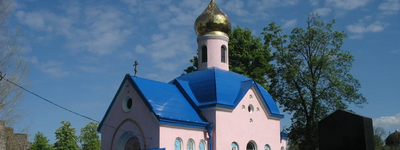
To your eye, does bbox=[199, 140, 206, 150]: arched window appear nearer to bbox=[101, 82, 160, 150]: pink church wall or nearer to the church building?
the church building

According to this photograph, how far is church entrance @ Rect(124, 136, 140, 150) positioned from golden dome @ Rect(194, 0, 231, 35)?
775 cm

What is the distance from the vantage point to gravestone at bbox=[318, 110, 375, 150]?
9.70m

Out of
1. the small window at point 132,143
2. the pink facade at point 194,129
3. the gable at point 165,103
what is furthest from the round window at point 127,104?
the small window at point 132,143

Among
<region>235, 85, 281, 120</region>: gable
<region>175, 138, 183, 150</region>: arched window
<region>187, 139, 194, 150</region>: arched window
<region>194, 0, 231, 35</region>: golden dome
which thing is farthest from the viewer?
<region>194, 0, 231, 35</region>: golden dome

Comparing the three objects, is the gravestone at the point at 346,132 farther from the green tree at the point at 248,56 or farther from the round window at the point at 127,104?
the green tree at the point at 248,56

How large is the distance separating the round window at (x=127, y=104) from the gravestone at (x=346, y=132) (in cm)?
871

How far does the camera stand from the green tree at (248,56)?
2783 cm

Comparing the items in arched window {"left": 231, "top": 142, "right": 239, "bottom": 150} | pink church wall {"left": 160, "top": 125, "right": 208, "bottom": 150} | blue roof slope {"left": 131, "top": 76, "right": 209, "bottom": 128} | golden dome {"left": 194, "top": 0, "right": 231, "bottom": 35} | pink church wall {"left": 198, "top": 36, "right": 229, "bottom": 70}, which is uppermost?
golden dome {"left": 194, "top": 0, "right": 231, "bottom": 35}

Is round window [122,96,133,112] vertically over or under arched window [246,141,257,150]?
over

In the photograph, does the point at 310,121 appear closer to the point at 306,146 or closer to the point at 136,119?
the point at 306,146

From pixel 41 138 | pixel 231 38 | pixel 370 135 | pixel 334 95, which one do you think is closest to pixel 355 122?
pixel 370 135

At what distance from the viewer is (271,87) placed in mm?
27562

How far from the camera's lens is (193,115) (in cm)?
1700

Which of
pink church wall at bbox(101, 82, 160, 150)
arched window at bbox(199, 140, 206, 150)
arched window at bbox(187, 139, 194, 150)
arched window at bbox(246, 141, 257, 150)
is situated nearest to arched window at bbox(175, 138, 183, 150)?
arched window at bbox(187, 139, 194, 150)
